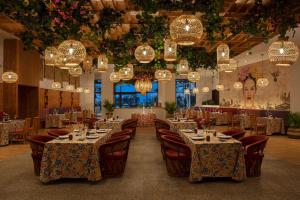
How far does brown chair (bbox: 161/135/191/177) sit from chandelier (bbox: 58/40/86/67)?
6.84ft

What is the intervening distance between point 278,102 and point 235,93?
406 centimetres

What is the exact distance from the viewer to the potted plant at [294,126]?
10.5 m

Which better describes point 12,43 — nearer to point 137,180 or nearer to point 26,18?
point 26,18

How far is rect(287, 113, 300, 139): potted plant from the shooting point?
34.3 feet

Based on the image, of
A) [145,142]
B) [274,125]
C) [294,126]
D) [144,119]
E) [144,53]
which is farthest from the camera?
[144,119]

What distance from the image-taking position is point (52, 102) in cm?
1611

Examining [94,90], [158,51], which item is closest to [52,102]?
[94,90]

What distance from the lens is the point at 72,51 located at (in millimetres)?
5168

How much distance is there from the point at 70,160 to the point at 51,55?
7.42 feet

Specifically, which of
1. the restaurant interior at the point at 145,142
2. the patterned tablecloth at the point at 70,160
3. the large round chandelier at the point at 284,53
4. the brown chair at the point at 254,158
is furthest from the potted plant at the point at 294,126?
the patterned tablecloth at the point at 70,160

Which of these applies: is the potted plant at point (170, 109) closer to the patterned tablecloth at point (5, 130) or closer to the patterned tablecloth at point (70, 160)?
the patterned tablecloth at point (5, 130)

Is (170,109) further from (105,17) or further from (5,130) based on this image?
(105,17)

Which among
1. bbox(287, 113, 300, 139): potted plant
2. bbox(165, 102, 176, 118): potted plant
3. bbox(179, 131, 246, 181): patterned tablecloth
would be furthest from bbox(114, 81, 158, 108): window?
bbox(179, 131, 246, 181): patterned tablecloth

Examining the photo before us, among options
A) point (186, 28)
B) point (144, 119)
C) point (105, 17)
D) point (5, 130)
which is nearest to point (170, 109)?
point (144, 119)
